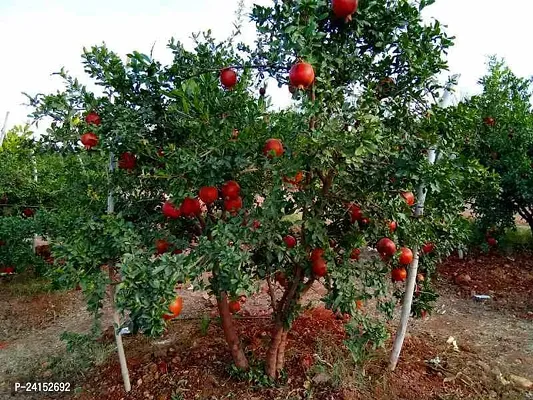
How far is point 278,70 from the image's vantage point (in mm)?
2393

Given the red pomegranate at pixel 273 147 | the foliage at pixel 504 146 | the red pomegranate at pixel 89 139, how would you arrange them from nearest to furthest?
the red pomegranate at pixel 273 147 < the red pomegranate at pixel 89 139 < the foliage at pixel 504 146

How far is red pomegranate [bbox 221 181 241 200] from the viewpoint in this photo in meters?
2.17

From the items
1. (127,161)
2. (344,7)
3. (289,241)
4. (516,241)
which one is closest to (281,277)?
(289,241)

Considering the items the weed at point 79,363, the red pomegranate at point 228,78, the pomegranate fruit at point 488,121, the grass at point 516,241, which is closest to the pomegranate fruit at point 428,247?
the red pomegranate at point 228,78

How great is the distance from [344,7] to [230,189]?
969 mm

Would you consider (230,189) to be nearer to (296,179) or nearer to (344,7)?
(296,179)

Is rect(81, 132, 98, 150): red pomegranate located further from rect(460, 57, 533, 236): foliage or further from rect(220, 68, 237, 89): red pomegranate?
rect(460, 57, 533, 236): foliage

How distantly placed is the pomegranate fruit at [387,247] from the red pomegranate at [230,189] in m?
0.89

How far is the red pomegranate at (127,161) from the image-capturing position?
2402mm

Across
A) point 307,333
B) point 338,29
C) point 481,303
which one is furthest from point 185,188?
point 481,303

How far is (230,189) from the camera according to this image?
217 centimetres

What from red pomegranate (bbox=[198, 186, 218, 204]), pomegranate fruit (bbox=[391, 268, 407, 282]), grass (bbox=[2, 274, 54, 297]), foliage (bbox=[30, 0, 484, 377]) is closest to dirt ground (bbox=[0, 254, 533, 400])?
grass (bbox=[2, 274, 54, 297])

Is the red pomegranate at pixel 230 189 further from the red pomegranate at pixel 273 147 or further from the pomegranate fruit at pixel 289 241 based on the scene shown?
the pomegranate fruit at pixel 289 241

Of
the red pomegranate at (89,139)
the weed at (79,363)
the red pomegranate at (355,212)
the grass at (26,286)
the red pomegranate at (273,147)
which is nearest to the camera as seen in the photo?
the red pomegranate at (273,147)
